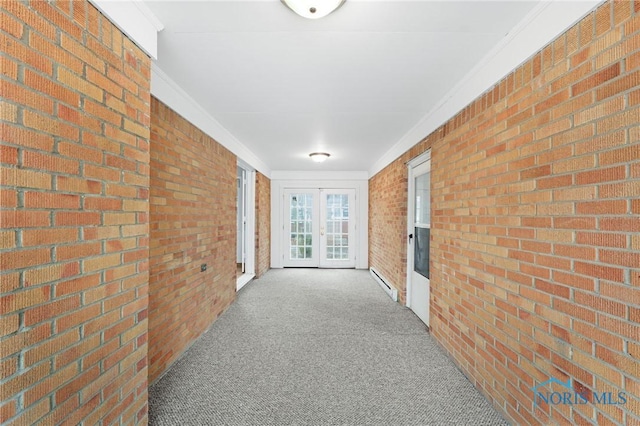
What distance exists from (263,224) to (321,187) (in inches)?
67.6

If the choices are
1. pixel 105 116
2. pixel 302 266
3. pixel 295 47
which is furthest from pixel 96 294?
pixel 302 266

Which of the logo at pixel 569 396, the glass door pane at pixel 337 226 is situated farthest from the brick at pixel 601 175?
the glass door pane at pixel 337 226

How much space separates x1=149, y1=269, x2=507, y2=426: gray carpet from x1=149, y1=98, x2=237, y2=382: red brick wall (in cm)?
25

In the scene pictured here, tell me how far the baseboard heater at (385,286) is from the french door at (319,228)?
1180 mm

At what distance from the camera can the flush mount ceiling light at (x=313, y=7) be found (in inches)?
56.0

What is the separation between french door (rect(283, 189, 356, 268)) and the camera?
7105 millimetres

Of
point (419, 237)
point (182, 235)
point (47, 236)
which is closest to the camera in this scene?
point (47, 236)

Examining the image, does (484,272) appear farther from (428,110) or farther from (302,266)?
(302,266)

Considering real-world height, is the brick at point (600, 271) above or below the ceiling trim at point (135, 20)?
below

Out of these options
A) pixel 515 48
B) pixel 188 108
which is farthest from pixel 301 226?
pixel 515 48

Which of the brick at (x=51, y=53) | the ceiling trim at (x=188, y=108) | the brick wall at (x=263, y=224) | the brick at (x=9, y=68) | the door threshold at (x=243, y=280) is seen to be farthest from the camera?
the brick wall at (x=263, y=224)

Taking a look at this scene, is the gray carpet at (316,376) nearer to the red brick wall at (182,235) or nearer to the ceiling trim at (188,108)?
the red brick wall at (182,235)

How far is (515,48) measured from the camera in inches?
68.6

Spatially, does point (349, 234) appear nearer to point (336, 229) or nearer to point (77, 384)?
point (336, 229)
